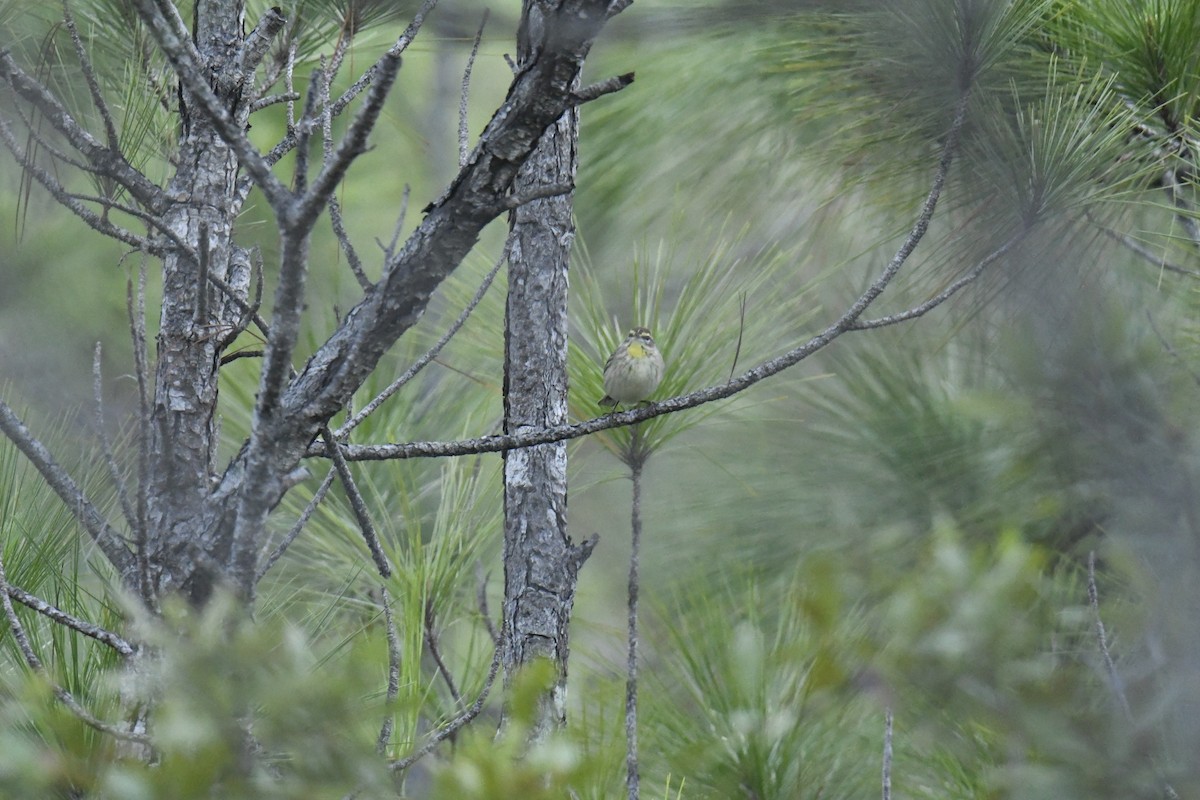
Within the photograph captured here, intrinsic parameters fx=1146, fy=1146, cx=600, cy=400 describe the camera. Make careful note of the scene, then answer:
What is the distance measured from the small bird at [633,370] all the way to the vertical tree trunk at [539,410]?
0.68 ft

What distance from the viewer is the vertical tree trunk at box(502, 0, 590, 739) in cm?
182

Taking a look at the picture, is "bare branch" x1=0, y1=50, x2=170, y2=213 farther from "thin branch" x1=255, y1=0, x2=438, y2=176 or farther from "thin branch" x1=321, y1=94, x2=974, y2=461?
"thin branch" x1=321, y1=94, x2=974, y2=461

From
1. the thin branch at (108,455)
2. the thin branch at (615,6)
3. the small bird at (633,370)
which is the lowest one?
the small bird at (633,370)

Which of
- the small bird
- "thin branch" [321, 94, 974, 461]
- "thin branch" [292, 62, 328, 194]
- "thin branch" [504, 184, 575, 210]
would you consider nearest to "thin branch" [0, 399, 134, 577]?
"thin branch" [321, 94, 974, 461]

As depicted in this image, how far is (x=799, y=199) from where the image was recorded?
2.66m

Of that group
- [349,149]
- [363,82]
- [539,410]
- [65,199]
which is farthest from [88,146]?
[539,410]

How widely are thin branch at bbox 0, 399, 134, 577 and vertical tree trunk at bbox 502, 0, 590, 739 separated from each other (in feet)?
2.39

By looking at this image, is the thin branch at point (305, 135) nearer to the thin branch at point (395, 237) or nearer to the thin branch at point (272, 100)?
the thin branch at point (395, 237)

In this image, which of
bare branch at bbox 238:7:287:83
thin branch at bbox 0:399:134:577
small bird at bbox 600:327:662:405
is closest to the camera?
thin branch at bbox 0:399:134:577

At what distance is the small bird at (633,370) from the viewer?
6.78 ft

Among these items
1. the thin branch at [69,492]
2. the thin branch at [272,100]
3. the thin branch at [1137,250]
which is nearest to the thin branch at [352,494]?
the thin branch at [69,492]

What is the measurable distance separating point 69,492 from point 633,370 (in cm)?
118

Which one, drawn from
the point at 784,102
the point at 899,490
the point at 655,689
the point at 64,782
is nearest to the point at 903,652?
the point at 64,782

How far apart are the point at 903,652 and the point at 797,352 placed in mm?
542
